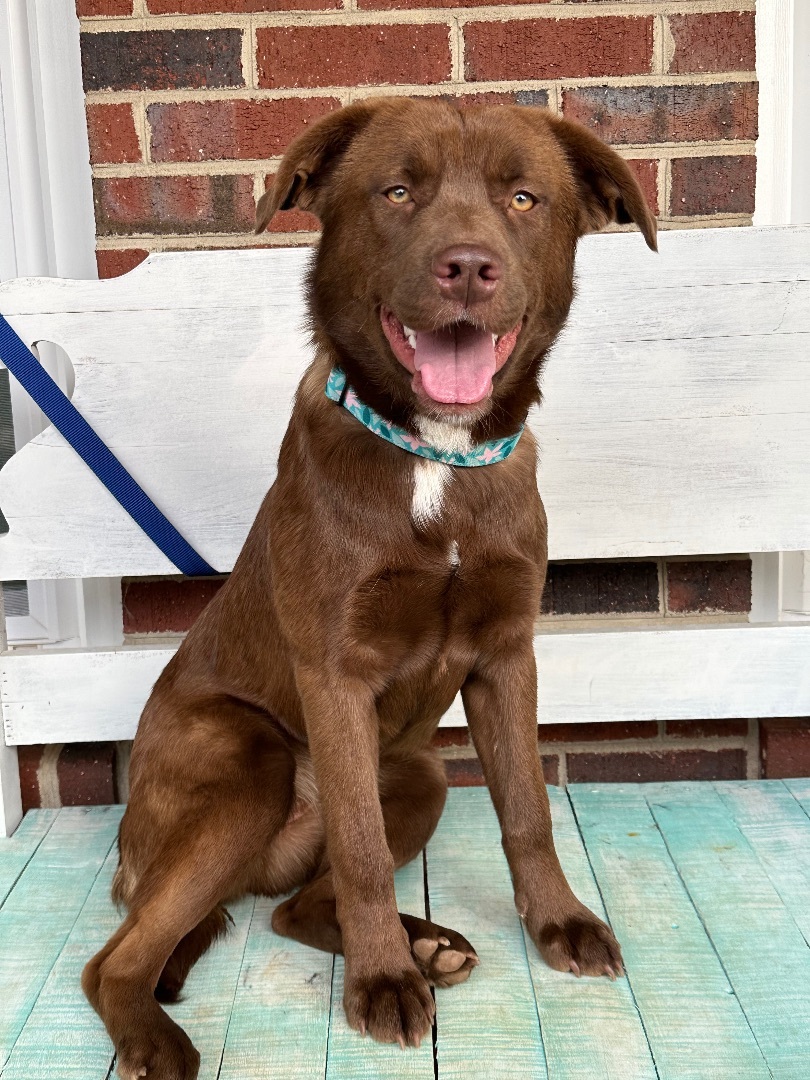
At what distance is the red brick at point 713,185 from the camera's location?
2.50 meters

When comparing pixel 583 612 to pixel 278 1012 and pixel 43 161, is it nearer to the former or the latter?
pixel 278 1012

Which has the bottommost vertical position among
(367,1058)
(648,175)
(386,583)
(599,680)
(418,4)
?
(367,1058)

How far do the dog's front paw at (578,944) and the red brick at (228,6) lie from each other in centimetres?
197

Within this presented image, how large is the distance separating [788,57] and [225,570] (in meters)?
1.75

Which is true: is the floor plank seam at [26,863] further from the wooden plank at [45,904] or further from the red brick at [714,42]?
the red brick at [714,42]

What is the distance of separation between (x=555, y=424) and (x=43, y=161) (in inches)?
52.8

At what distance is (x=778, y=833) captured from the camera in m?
→ 2.33

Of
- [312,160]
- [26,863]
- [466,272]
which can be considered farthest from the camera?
[26,863]

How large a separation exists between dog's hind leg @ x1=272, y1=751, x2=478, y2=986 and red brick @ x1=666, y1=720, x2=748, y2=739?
2.69 ft

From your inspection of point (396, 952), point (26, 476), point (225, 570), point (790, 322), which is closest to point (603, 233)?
point (790, 322)

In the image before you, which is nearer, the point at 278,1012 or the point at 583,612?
the point at 278,1012

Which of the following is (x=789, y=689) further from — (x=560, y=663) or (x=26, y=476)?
(x=26, y=476)

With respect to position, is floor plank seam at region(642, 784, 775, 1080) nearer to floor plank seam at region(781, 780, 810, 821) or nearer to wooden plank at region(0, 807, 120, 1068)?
floor plank seam at region(781, 780, 810, 821)

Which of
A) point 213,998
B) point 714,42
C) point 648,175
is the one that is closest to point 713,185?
point 648,175
